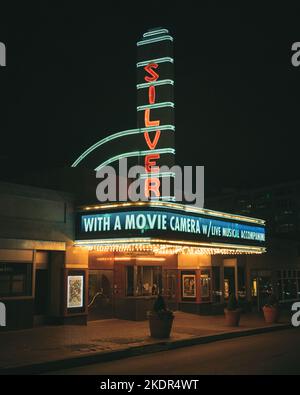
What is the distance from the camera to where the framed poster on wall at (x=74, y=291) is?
20263 mm

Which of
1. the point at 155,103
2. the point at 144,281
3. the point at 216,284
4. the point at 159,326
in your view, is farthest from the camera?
the point at 216,284

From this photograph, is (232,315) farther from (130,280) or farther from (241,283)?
(241,283)

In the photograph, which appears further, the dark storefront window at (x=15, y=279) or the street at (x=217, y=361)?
the dark storefront window at (x=15, y=279)

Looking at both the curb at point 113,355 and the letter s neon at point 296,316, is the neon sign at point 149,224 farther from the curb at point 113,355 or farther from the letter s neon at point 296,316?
the letter s neon at point 296,316

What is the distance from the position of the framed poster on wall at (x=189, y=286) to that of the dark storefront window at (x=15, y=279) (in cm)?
1069

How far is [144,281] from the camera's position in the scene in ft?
80.7

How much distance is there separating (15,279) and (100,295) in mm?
5834

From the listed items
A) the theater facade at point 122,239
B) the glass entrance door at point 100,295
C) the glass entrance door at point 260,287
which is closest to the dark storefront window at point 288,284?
the glass entrance door at point 260,287

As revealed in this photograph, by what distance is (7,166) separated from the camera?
3250 centimetres

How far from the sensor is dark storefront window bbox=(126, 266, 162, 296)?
23.8 meters

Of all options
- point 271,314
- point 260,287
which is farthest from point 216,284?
point 271,314
